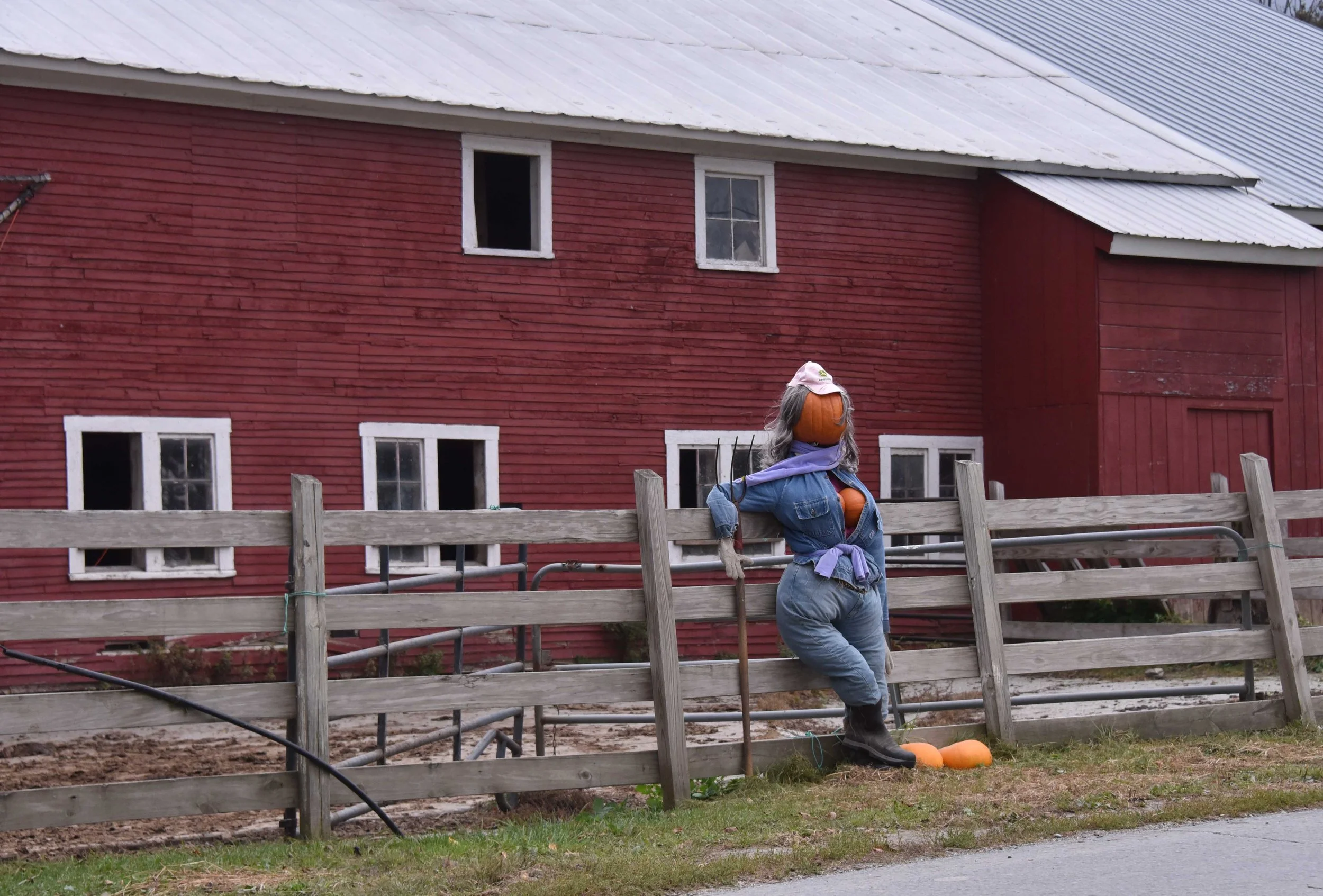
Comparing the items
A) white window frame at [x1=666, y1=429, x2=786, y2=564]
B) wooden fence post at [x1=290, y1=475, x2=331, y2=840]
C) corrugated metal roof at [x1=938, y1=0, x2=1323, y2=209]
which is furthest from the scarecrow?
corrugated metal roof at [x1=938, y1=0, x2=1323, y2=209]

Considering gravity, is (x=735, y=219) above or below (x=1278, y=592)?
above

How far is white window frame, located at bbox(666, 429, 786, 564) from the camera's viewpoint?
676 inches

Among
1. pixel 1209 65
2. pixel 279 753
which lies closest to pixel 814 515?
pixel 279 753

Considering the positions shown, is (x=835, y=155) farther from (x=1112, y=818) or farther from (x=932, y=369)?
(x=1112, y=818)

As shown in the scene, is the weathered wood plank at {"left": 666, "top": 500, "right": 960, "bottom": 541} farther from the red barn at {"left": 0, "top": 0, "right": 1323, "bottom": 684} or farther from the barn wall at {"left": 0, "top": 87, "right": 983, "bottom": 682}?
the red barn at {"left": 0, "top": 0, "right": 1323, "bottom": 684}

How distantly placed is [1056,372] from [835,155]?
3.51m

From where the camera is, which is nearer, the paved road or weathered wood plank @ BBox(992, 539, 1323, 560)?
the paved road

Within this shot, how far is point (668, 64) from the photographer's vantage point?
1917 cm

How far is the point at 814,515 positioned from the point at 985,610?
1.28 metres

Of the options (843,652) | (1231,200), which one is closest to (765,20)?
(1231,200)

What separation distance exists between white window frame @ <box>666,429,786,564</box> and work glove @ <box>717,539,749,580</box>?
9729mm

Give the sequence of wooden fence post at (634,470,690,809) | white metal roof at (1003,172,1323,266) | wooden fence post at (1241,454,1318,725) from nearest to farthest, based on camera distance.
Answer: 1. wooden fence post at (634,470,690,809)
2. wooden fence post at (1241,454,1318,725)
3. white metal roof at (1003,172,1323,266)

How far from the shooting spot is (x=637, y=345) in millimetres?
17250

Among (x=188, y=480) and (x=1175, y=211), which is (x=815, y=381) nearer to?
(x=188, y=480)
